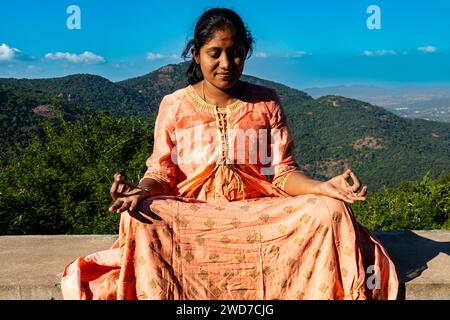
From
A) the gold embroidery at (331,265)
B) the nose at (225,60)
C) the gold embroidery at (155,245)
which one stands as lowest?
the gold embroidery at (331,265)

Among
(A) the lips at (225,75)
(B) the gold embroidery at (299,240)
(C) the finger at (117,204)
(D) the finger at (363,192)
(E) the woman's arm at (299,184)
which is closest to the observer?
(D) the finger at (363,192)

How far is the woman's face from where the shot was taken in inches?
118

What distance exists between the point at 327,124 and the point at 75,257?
37773mm

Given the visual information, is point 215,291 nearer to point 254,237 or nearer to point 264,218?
point 254,237

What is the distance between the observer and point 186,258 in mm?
2703

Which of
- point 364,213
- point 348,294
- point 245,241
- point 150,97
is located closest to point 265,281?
point 245,241

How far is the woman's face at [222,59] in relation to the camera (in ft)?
9.86

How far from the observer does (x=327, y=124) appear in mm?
40156

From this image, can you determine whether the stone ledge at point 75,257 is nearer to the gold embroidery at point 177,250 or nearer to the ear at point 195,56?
the gold embroidery at point 177,250

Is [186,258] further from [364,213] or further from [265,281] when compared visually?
[364,213]

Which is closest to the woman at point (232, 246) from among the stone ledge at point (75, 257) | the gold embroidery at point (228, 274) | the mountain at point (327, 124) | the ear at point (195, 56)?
the gold embroidery at point (228, 274)

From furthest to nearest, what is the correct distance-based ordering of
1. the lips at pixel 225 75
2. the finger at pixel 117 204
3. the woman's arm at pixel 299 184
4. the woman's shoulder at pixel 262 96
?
1. the woman's shoulder at pixel 262 96
2. the lips at pixel 225 75
3. the woman's arm at pixel 299 184
4. the finger at pixel 117 204

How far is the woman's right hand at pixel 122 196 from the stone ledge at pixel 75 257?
803 mm

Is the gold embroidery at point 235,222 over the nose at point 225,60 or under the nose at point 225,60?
under
